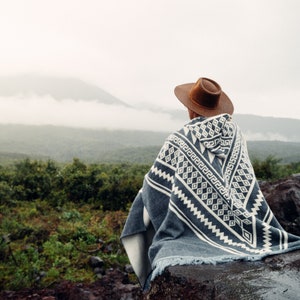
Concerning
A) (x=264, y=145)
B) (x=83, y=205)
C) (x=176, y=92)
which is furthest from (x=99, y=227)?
(x=264, y=145)

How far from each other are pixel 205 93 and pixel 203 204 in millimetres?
912

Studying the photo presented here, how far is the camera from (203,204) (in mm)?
2678

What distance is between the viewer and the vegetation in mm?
4988

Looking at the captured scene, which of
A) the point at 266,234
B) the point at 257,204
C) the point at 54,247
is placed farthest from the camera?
the point at 54,247

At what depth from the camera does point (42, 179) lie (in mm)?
10461

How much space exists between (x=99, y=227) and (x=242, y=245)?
4974mm

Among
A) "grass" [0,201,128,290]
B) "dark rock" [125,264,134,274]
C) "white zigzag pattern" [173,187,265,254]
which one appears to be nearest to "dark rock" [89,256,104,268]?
"grass" [0,201,128,290]

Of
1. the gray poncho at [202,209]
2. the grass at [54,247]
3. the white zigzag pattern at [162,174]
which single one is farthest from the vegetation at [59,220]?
the white zigzag pattern at [162,174]

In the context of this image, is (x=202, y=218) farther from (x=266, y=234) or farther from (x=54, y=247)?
(x=54, y=247)

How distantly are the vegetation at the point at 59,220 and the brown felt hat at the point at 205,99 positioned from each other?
2.81 m

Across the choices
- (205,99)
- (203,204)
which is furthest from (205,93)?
(203,204)

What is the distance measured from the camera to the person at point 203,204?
8.02 feet

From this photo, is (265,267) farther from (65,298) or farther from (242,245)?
(65,298)

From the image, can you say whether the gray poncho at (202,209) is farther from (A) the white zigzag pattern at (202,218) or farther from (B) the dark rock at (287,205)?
(B) the dark rock at (287,205)
